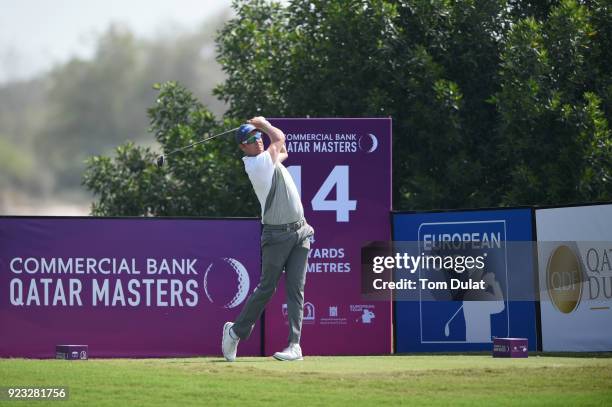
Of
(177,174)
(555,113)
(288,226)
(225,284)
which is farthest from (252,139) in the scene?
(177,174)

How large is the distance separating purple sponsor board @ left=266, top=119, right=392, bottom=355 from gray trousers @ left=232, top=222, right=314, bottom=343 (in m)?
2.58

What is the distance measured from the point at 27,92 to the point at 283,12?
49451 mm

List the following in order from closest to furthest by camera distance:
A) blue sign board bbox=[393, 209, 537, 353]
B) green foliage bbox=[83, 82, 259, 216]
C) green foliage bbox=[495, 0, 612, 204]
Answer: blue sign board bbox=[393, 209, 537, 353]
green foliage bbox=[495, 0, 612, 204]
green foliage bbox=[83, 82, 259, 216]

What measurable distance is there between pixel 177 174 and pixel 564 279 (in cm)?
1205

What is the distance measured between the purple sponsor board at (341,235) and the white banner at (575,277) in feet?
6.33

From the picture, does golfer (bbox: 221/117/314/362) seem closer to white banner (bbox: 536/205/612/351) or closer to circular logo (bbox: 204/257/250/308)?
circular logo (bbox: 204/257/250/308)

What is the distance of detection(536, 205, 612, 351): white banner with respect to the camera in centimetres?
1468

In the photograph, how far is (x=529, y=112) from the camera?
21703mm

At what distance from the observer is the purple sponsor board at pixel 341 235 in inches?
625

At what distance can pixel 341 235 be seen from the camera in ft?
52.2

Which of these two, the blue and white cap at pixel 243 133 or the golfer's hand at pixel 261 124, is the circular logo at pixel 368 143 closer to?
the golfer's hand at pixel 261 124

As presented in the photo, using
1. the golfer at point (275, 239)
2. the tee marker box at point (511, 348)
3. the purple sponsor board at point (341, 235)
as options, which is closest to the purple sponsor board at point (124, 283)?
the purple sponsor board at point (341, 235)

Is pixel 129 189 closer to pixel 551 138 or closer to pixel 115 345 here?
pixel 551 138

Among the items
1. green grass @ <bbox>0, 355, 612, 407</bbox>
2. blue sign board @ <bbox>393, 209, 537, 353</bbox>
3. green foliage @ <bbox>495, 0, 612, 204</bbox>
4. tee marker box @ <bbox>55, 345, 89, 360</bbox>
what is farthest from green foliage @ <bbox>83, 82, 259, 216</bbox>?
green grass @ <bbox>0, 355, 612, 407</bbox>
